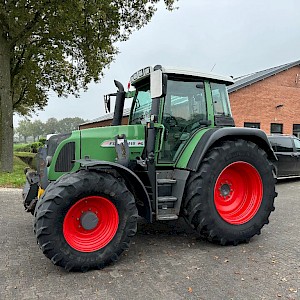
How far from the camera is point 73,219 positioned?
354cm

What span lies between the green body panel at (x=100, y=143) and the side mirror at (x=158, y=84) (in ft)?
2.37

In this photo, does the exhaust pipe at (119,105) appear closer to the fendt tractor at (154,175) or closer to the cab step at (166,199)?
the fendt tractor at (154,175)

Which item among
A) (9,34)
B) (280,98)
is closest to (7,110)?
(9,34)

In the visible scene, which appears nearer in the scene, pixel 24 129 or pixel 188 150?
pixel 188 150

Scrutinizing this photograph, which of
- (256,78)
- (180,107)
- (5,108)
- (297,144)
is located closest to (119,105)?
(180,107)

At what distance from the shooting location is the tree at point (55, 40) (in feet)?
34.4

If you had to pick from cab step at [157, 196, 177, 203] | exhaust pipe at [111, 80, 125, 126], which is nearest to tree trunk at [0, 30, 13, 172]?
exhaust pipe at [111, 80, 125, 126]

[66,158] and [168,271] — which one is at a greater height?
[66,158]

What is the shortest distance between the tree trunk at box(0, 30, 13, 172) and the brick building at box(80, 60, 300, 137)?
5.66 meters

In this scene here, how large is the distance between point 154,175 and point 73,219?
3.76ft

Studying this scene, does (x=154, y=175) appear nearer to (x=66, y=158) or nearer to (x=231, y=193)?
(x=66, y=158)

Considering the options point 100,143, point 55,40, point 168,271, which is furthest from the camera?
point 55,40

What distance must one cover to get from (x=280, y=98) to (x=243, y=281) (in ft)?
54.5

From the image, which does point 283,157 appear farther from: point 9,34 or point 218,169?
point 9,34
